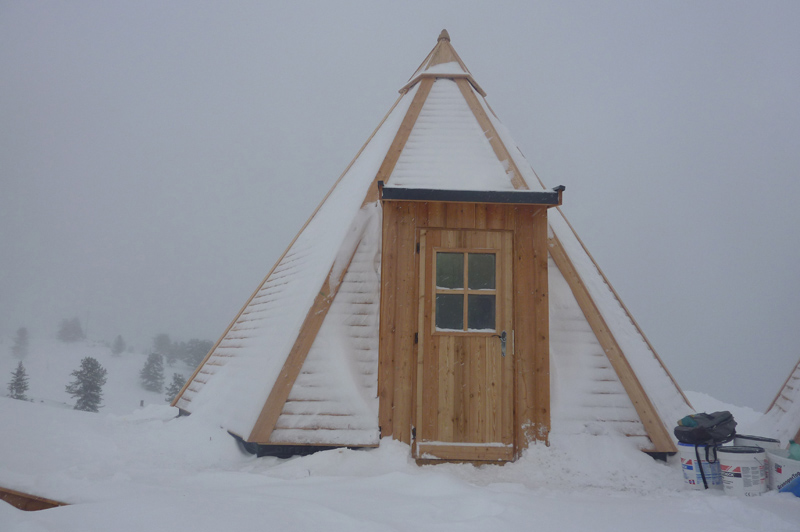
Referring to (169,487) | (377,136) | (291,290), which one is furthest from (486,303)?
(377,136)

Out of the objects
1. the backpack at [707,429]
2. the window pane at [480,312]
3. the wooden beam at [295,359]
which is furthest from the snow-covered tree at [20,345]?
the backpack at [707,429]

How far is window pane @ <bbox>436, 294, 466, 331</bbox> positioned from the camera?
4.82 m

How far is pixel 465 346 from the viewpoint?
4758 mm

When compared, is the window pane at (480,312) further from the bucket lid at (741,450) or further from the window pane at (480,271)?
the bucket lid at (741,450)

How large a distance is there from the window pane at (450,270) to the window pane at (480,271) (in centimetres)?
10

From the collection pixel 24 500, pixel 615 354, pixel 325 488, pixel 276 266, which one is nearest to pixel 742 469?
pixel 615 354

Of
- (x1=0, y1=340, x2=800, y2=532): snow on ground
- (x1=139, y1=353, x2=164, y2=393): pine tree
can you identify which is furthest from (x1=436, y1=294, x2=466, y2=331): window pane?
(x1=139, y1=353, x2=164, y2=393): pine tree

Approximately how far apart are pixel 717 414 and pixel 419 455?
2.82 metres

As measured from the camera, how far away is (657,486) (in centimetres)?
427

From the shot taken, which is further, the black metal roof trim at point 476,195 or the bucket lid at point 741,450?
the black metal roof trim at point 476,195

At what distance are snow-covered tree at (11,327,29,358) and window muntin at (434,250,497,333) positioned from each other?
77468mm

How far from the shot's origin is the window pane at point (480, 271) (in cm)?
488

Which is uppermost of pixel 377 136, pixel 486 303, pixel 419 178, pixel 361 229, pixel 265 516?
pixel 377 136

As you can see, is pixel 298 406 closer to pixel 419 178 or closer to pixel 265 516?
pixel 265 516
